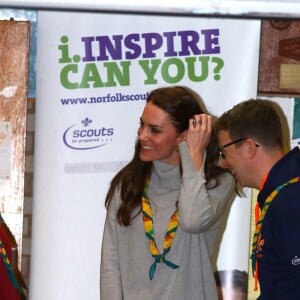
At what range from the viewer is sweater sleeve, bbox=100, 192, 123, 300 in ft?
7.34

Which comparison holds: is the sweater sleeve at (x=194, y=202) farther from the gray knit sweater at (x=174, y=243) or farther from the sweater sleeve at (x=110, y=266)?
the sweater sleeve at (x=110, y=266)

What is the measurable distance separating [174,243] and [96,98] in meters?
1.04

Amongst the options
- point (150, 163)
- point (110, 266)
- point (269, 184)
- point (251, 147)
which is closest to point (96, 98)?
point (150, 163)

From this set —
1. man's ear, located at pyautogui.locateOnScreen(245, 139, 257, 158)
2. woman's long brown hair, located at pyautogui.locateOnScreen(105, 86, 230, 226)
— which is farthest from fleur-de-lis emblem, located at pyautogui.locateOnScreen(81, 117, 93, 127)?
man's ear, located at pyautogui.locateOnScreen(245, 139, 257, 158)

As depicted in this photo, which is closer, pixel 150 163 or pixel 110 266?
pixel 110 266

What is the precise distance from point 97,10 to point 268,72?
66.8 inches

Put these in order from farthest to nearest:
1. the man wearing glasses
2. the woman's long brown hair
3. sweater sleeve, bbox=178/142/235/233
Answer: the woman's long brown hair → sweater sleeve, bbox=178/142/235/233 → the man wearing glasses

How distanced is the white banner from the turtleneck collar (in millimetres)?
785

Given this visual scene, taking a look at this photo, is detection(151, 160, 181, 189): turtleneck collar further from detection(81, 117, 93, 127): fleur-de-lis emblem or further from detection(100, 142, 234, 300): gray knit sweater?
detection(81, 117, 93, 127): fleur-de-lis emblem

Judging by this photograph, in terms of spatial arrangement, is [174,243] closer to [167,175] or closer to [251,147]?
[167,175]

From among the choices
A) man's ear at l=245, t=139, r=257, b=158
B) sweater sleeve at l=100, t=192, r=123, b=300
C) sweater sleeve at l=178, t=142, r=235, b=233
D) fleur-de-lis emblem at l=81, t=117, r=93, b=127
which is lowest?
sweater sleeve at l=100, t=192, r=123, b=300

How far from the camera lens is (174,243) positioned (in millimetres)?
2250

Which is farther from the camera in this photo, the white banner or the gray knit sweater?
the white banner

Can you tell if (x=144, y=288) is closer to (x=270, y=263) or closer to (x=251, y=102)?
(x=270, y=263)
